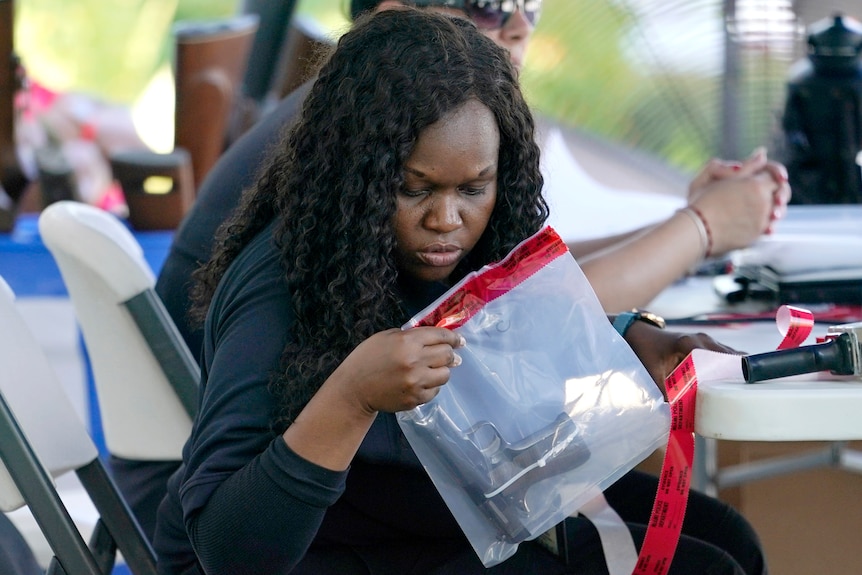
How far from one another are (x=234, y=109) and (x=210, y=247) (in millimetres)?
1872

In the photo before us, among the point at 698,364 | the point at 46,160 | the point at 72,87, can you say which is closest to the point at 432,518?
the point at 698,364

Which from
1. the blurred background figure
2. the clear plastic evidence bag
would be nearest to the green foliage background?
the blurred background figure

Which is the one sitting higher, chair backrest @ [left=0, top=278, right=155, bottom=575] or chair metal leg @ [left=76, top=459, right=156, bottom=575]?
chair backrest @ [left=0, top=278, right=155, bottom=575]

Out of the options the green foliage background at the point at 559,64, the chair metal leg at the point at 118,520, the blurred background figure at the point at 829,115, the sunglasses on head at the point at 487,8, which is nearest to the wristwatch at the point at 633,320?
the sunglasses on head at the point at 487,8

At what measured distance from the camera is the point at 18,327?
129 centimetres

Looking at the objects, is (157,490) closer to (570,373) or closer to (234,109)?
(570,373)

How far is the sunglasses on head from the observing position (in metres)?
1.51

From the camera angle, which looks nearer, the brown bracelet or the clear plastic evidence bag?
the clear plastic evidence bag

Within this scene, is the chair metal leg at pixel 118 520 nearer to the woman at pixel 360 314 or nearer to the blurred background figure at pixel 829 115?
the woman at pixel 360 314

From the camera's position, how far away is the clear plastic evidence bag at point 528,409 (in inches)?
37.0

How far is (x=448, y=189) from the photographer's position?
3.28 ft

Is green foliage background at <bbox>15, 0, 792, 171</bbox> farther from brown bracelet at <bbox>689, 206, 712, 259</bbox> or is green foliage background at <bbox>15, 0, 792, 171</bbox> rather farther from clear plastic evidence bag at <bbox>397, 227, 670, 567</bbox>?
clear plastic evidence bag at <bbox>397, 227, 670, 567</bbox>

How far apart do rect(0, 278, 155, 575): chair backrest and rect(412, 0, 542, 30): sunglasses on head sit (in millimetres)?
652

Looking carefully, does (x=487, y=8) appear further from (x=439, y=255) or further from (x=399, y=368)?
(x=399, y=368)
